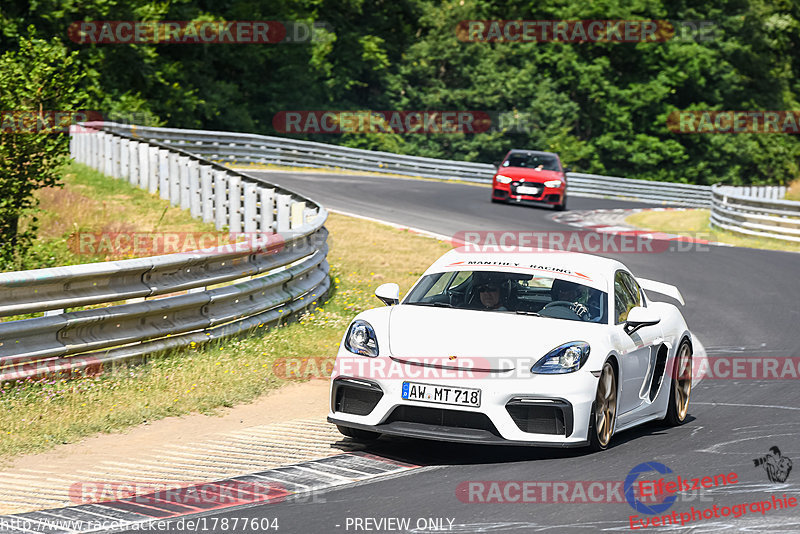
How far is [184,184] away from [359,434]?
1409 centimetres

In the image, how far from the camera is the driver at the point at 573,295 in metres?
7.94

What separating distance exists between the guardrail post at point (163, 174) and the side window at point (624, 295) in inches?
567

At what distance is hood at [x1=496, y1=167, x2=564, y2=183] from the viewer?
3011 cm

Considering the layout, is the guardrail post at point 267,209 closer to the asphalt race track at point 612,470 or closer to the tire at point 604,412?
the asphalt race track at point 612,470

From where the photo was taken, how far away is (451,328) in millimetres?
7383

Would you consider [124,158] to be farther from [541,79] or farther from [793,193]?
[541,79]

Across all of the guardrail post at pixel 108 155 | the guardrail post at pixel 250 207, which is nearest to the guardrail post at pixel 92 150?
the guardrail post at pixel 108 155

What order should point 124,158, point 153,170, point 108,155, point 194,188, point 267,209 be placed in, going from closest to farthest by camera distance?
point 267,209 → point 194,188 → point 153,170 → point 124,158 → point 108,155

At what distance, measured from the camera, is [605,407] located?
289 inches

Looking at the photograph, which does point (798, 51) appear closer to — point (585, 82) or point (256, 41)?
point (585, 82)

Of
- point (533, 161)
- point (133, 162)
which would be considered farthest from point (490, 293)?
point (533, 161)

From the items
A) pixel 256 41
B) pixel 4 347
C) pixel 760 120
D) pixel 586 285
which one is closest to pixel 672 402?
pixel 586 285

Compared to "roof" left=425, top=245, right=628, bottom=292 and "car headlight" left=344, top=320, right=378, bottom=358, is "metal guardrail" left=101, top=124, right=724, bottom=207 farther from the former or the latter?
"car headlight" left=344, top=320, right=378, bottom=358

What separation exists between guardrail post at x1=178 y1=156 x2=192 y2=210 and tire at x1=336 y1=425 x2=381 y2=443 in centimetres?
1373
